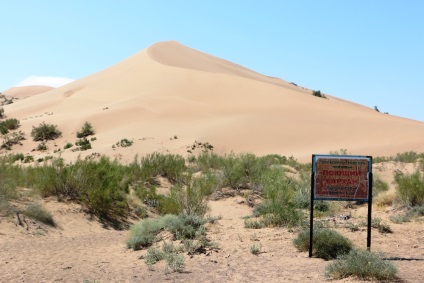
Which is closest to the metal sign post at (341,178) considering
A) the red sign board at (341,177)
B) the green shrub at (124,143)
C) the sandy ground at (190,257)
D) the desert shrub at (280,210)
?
the red sign board at (341,177)

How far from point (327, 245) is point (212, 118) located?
35230 millimetres

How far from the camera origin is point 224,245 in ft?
33.9

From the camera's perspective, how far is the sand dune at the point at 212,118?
37188mm

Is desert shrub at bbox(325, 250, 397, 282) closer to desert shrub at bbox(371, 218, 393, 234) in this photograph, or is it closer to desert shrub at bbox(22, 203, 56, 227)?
desert shrub at bbox(371, 218, 393, 234)

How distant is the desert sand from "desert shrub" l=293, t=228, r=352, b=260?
30 centimetres

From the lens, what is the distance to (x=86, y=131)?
132 feet

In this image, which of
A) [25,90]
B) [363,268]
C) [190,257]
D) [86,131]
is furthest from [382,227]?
[25,90]

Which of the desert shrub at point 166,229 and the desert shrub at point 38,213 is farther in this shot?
the desert shrub at point 38,213

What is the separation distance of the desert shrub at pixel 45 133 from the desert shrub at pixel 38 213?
26.6 meters

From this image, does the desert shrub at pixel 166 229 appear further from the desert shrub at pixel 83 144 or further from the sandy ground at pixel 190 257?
the desert shrub at pixel 83 144

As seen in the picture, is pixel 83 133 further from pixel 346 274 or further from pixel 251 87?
pixel 346 274

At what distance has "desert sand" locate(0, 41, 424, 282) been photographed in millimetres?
8930

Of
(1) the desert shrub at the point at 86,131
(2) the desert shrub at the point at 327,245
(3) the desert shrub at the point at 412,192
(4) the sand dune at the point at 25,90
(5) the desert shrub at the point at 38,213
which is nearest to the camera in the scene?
(2) the desert shrub at the point at 327,245

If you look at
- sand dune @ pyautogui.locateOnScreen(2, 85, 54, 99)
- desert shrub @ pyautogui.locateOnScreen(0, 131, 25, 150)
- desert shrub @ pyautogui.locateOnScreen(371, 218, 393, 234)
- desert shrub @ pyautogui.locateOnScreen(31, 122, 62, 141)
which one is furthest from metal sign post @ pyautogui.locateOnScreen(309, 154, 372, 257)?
sand dune @ pyautogui.locateOnScreen(2, 85, 54, 99)
